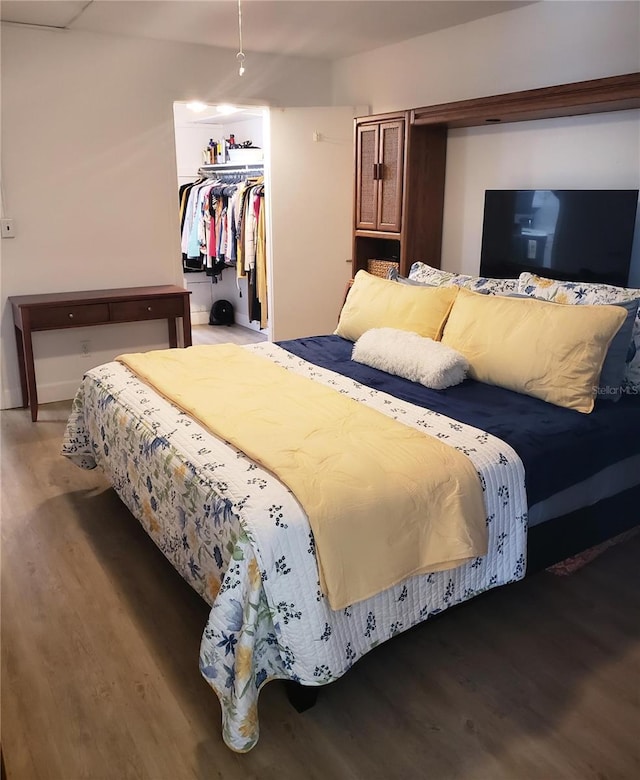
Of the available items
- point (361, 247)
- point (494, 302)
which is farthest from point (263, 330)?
point (494, 302)

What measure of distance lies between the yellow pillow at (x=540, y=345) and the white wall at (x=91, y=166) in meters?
2.79

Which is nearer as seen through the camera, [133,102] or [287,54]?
[133,102]

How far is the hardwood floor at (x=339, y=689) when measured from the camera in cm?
170

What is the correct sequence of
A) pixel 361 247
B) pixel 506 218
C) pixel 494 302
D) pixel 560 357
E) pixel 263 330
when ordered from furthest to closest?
pixel 263 330, pixel 361 247, pixel 506 218, pixel 494 302, pixel 560 357

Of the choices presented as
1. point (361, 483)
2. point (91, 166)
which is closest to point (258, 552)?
point (361, 483)

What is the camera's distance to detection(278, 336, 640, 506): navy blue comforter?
2.19 m

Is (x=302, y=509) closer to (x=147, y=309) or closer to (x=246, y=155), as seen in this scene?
(x=147, y=309)

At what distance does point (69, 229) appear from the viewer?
4441 millimetres

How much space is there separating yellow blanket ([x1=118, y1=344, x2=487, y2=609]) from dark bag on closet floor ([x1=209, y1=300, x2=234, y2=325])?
15.1ft

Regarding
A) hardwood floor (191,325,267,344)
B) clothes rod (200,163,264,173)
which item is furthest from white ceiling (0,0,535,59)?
hardwood floor (191,325,267,344)

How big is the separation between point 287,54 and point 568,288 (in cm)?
320

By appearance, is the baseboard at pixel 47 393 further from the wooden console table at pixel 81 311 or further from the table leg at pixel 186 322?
the table leg at pixel 186 322

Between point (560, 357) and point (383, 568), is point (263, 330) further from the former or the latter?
point (383, 568)

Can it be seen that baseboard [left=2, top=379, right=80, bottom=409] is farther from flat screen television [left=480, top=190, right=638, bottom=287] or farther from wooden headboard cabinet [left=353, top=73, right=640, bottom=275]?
flat screen television [left=480, top=190, right=638, bottom=287]
